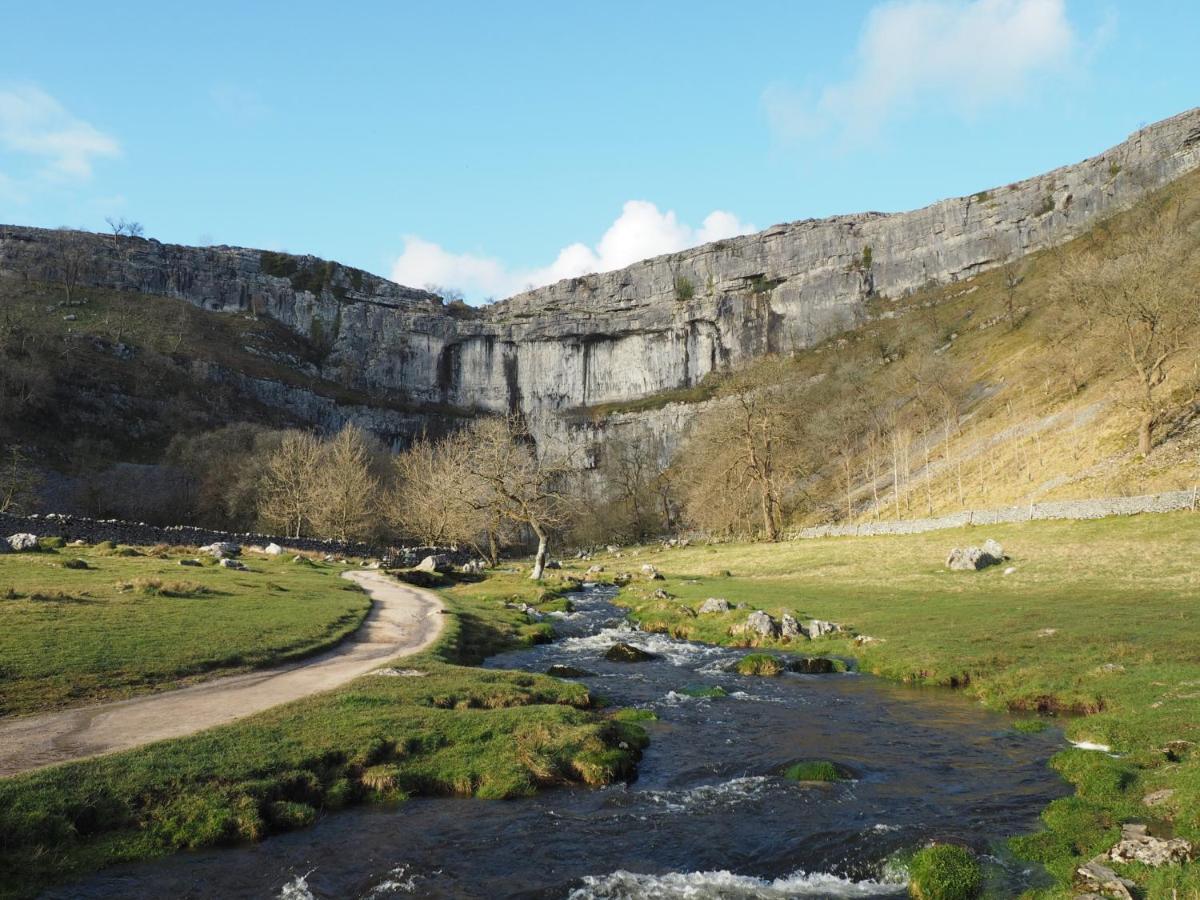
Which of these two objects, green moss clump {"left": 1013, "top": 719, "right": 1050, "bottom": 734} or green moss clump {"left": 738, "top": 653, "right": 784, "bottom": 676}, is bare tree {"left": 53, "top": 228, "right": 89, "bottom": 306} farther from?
green moss clump {"left": 1013, "top": 719, "right": 1050, "bottom": 734}

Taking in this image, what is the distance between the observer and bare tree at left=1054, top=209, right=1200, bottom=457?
167 ft

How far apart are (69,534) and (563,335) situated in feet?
495

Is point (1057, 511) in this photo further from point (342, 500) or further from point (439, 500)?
point (342, 500)

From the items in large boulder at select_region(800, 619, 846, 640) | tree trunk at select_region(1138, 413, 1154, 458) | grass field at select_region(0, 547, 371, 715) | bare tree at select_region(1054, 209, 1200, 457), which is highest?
Answer: bare tree at select_region(1054, 209, 1200, 457)

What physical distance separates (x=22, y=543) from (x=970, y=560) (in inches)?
2226

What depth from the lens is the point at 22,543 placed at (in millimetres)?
41625

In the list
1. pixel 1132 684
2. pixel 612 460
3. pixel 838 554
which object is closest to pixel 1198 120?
pixel 612 460

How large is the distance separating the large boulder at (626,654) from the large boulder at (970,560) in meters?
21.4

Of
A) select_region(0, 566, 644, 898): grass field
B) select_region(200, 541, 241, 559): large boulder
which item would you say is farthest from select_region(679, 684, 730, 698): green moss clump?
select_region(200, 541, 241, 559): large boulder

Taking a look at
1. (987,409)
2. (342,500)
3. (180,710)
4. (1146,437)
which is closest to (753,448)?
(1146,437)

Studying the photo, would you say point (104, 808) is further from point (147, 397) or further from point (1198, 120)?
point (1198, 120)

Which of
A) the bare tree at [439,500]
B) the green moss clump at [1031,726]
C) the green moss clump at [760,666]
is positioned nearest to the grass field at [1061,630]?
the green moss clump at [1031,726]

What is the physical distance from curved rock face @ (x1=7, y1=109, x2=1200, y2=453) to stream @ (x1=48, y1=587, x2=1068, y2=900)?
158434 mm

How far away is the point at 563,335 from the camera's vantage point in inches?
7682
